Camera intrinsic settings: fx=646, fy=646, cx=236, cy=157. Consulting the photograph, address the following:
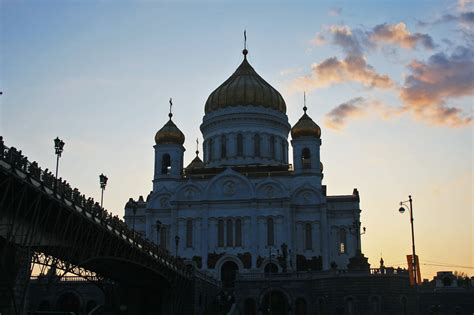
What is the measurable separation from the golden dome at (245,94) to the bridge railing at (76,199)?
102 ft

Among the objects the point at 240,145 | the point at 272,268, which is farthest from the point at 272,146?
the point at 272,268

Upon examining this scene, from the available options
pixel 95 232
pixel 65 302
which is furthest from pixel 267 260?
pixel 95 232

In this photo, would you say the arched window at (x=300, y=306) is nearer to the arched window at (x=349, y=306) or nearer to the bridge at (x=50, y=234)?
the arched window at (x=349, y=306)

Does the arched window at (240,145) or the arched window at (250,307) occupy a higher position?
the arched window at (240,145)

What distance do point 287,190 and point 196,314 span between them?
18354 millimetres

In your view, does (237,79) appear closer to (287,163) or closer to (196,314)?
(287,163)

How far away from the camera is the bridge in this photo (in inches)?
1023

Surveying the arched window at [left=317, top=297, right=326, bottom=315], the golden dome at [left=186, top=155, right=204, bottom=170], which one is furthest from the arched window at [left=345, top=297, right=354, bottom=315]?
the golden dome at [left=186, top=155, right=204, bottom=170]

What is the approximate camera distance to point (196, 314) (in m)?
50.8

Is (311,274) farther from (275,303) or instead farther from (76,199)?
(76,199)

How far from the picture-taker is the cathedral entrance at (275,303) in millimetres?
54281

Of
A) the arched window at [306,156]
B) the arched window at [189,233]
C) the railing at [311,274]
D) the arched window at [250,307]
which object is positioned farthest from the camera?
the arched window at [306,156]

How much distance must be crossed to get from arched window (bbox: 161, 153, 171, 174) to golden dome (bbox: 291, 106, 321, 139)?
44.9 feet

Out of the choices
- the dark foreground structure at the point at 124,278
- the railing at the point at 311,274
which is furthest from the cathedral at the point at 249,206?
the railing at the point at 311,274
